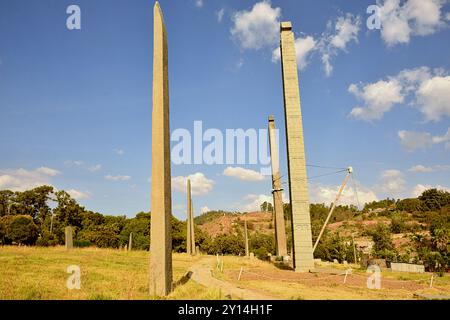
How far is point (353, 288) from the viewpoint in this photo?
12.1 metres

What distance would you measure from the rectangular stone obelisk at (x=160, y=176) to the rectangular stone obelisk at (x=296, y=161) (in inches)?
424

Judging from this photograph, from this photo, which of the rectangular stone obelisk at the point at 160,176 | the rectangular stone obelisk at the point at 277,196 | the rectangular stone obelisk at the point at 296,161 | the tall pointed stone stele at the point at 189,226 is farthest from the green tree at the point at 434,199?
the rectangular stone obelisk at the point at 160,176

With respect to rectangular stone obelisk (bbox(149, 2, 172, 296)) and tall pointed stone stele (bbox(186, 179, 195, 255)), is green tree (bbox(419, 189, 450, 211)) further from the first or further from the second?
rectangular stone obelisk (bbox(149, 2, 172, 296))

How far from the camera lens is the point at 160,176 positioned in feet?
31.6

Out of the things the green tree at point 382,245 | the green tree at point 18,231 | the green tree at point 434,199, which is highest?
the green tree at point 434,199

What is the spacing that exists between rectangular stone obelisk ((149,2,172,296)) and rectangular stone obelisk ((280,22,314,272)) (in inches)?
424

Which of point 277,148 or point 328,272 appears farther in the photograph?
point 277,148

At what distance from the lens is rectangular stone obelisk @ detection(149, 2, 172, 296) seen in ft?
30.6

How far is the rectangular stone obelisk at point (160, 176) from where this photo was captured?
30.6 feet

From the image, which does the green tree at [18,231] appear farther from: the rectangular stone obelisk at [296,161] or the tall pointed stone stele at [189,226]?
the rectangular stone obelisk at [296,161]

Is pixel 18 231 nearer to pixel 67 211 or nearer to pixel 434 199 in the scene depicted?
pixel 67 211
